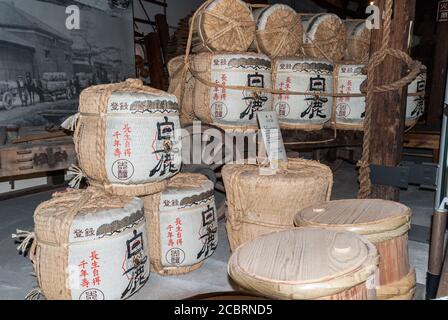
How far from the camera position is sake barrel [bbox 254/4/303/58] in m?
4.39

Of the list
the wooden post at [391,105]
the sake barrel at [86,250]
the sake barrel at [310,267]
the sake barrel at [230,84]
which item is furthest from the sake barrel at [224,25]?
the sake barrel at [310,267]

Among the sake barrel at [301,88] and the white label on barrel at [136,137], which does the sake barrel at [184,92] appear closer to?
the sake barrel at [301,88]

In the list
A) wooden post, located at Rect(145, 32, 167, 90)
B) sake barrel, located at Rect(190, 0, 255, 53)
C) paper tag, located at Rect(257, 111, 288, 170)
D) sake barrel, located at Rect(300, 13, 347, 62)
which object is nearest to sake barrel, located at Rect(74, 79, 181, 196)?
paper tag, located at Rect(257, 111, 288, 170)

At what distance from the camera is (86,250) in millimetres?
2602

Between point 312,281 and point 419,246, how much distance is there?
2.98 metres

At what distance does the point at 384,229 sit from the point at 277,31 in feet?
9.58

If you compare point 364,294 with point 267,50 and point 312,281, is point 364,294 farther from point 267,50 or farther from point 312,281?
point 267,50

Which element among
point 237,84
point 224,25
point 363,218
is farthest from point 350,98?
point 363,218

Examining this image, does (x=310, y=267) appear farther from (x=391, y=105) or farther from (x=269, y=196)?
(x=391, y=105)

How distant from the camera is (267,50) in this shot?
14.7 feet

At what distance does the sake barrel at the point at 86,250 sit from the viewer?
2582 millimetres

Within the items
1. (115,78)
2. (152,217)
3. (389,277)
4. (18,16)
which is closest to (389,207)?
(389,277)

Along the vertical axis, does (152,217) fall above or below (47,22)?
below

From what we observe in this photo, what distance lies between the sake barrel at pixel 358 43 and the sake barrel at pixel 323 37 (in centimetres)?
44
